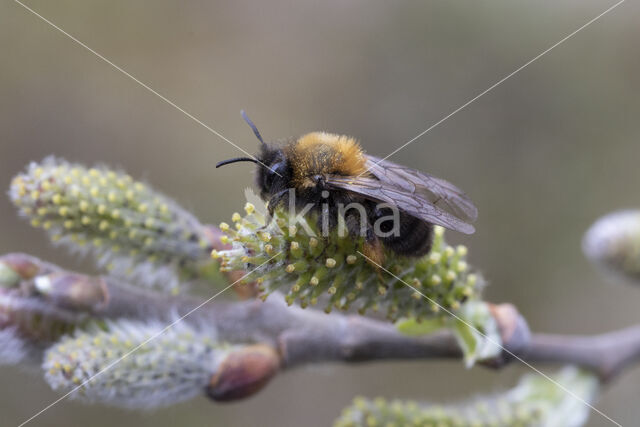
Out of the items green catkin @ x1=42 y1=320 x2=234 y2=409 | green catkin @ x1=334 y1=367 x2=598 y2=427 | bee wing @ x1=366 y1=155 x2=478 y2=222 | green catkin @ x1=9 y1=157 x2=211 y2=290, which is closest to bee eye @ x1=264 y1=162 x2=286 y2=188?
bee wing @ x1=366 y1=155 x2=478 y2=222

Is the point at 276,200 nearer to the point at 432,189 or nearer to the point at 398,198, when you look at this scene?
the point at 398,198

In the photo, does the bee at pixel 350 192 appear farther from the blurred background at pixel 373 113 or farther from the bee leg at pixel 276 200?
the blurred background at pixel 373 113

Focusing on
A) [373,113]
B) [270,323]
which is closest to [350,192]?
[270,323]

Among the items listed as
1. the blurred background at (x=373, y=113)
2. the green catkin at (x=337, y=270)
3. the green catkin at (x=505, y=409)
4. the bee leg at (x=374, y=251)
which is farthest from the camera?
the blurred background at (x=373, y=113)

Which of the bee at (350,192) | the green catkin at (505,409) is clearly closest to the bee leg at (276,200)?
the bee at (350,192)

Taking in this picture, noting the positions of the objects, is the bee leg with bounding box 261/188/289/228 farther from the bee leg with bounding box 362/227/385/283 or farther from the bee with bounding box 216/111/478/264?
the bee leg with bounding box 362/227/385/283

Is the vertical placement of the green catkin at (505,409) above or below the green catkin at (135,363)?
above

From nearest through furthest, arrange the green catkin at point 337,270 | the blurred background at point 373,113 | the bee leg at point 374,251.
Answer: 1. the green catkin at point 337,270
2. the bee leg at point 374,251
3. the blurred background at point 373,113
